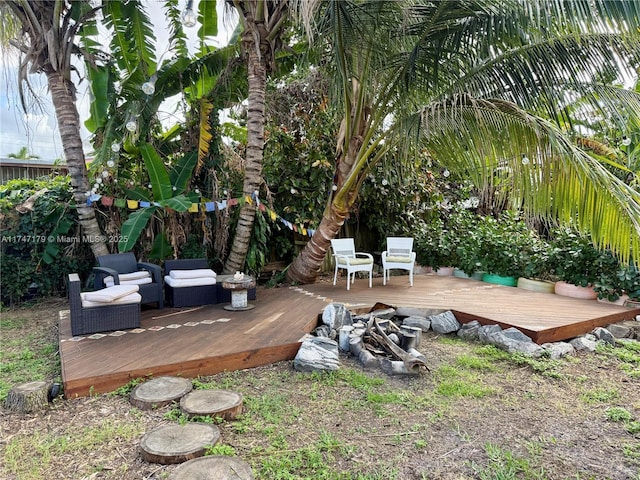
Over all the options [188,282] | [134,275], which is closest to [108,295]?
[134,275]

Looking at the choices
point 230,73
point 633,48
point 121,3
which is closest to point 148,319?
point 230,73

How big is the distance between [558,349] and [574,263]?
100 inches

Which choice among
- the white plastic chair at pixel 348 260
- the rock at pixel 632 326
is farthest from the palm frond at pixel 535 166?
the white plastic chair at pixel 348 260

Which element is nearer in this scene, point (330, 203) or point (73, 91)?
point (73, 91)

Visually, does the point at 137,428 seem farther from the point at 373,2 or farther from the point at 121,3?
the point at 121,3

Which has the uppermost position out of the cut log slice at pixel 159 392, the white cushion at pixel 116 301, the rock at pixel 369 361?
the white cushion at pixel 116 301

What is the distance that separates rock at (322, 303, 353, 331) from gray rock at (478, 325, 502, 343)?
1604 mm

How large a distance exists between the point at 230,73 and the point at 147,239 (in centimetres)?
324

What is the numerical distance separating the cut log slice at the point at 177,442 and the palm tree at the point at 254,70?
14.0 ft

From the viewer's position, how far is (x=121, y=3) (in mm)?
5832

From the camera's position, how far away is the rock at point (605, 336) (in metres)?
4.67

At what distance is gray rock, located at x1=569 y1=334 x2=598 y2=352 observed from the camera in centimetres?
441

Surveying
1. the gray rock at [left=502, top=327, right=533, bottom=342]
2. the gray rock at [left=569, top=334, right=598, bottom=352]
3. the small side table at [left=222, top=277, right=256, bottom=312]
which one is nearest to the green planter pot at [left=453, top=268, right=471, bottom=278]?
the gray rock at [left=569, top=334, right=598, bottom=352]

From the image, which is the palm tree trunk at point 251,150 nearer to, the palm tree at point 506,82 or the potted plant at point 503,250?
the palm tree at point 506,82
